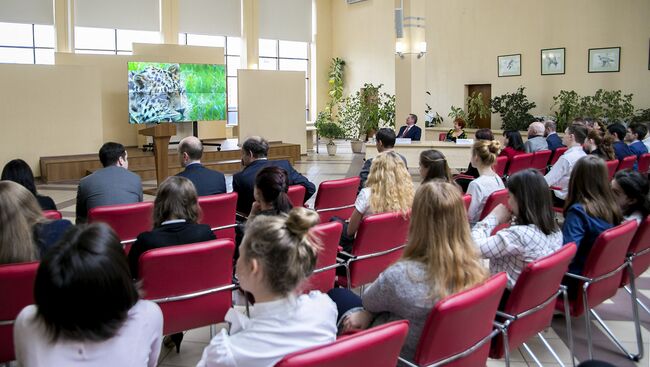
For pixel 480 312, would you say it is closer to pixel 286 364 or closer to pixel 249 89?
pixel 286 364

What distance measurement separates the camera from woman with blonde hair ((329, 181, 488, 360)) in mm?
2152

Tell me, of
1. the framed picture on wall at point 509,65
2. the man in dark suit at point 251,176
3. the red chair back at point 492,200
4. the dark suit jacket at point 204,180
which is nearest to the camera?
the red chair back at point 492,200

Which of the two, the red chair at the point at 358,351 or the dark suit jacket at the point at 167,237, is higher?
the dark suit jacket at the point at 167,237

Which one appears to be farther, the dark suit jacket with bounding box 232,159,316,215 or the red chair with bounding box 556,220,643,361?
the dark suit jacket with bounding box 232,159,316,215

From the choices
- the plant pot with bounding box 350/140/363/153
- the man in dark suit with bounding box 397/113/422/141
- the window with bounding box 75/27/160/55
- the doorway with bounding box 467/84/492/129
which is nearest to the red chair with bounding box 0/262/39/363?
the man in dark suit with bounding box 397/113/422/141

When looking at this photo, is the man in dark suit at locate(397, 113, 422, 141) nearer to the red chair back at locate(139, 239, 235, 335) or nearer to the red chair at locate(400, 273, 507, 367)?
the red chair back at locate(139, 239, 235, 335)

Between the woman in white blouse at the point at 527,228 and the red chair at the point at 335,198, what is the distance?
211 centimetres

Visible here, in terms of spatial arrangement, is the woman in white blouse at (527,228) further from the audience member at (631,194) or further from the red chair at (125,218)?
the red chair at (125,218)

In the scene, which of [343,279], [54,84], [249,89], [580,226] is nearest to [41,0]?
[54,84]

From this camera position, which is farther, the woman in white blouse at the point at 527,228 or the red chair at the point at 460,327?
the woman in white blouse at the point at 527,228

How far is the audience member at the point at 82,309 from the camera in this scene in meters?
1.58

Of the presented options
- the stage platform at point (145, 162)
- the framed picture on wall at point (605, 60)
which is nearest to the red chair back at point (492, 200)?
the stage platform at point (145, 162)

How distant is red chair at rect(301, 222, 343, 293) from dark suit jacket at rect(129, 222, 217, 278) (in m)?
0.60

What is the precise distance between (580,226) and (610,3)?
1163 cm
